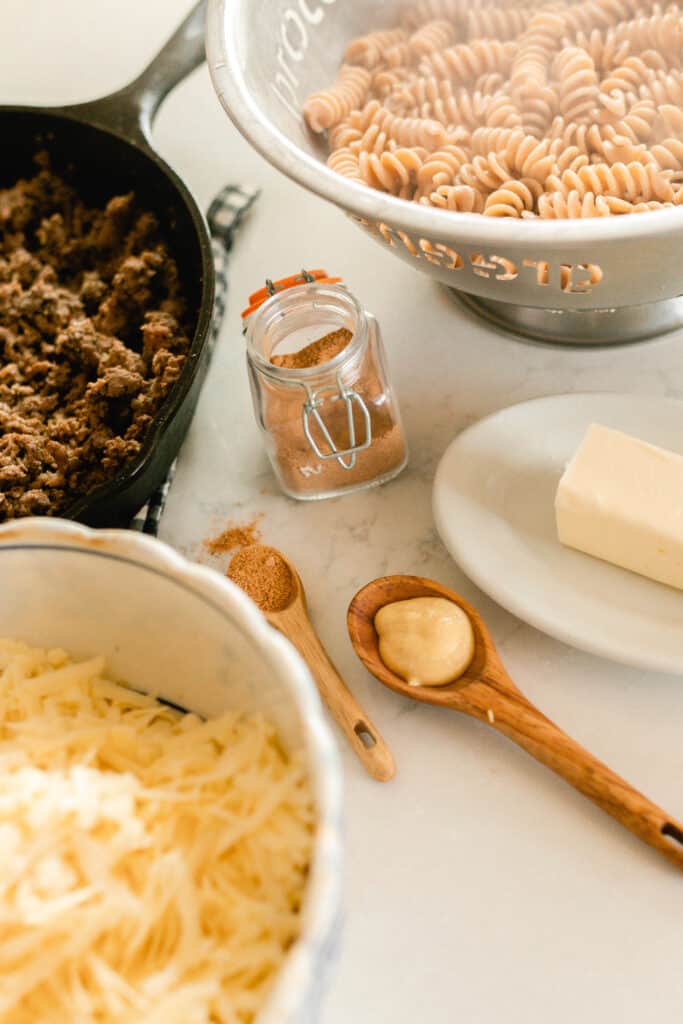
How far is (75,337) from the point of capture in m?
1.14

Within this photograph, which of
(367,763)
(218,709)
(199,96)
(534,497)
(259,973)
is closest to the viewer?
(259,973)

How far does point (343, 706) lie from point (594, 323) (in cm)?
54

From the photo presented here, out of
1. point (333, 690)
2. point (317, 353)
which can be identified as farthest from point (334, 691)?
point (317, 353)

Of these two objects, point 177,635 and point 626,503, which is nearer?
point 177,635

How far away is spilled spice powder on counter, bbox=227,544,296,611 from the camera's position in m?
1.00

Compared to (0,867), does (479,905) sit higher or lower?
lower

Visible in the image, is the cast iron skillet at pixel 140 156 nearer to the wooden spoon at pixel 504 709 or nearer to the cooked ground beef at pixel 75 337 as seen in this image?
the cooked ground beef at pixel 75 337

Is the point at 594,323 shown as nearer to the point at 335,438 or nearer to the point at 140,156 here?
the point at 335,438

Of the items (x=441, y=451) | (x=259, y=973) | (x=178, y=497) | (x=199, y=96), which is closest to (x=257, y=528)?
(x=178, y=497)

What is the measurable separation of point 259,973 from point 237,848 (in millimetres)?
77

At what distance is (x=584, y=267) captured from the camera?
3.06 feet

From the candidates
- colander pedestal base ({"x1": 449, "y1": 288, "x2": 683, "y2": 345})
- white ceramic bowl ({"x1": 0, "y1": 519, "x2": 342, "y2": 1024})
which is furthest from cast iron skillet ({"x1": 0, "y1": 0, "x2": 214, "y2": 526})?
colander pedestal base ({"x1": 449, "y1": 288, "x2": 683, "y2": 345})

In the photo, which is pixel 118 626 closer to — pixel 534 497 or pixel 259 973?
pixel 259 973

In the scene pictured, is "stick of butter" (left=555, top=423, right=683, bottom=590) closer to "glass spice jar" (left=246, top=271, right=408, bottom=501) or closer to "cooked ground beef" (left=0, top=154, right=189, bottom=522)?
"glass spice jar" (left=246, top=271, right=408, bottom=501)
